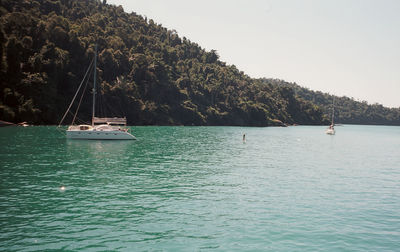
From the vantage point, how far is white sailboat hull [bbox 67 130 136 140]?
6544cm

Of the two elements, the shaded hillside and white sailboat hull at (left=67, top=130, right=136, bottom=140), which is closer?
white sailboat hull at (left=67, top=130, right=136, bottom=140)

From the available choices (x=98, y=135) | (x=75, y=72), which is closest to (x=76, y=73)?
(x=75, y=72)

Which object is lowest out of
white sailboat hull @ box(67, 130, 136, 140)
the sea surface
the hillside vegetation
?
the sea surface

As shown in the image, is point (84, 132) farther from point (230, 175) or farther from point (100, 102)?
point (100, 102)

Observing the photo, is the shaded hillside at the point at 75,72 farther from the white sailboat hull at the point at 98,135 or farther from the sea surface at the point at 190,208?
the sea surface at the point at 190,208

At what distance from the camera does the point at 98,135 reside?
67.1 metres

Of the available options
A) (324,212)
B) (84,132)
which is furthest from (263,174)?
(84,132)

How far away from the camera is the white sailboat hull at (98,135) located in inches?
2576

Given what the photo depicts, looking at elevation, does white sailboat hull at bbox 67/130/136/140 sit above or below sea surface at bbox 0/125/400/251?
above

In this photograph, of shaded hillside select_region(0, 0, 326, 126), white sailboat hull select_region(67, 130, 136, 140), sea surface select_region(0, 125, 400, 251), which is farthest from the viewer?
shaded hillside select_region(0, 0, 326, 126)

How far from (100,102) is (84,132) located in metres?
72.5

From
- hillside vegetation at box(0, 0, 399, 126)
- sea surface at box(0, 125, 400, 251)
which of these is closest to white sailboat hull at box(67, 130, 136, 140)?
sea surface at box(0, 125, 400, 251)

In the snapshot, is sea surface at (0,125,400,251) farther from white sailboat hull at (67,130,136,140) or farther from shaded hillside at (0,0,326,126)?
shaded hillside at (0,0,326,126)

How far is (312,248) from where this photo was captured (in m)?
14.8
